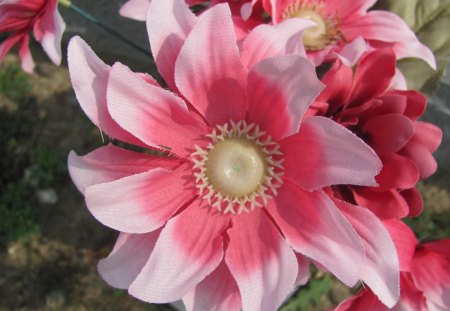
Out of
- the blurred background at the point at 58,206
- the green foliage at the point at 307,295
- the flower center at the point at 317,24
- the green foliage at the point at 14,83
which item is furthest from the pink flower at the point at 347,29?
the green foliage at the point at 14,83

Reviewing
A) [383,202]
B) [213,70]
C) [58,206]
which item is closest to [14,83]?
[58,206]

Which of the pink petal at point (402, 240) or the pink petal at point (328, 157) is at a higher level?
the pink petal at point (328, 157)

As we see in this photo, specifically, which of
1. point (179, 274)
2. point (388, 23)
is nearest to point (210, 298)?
point (179, 274)

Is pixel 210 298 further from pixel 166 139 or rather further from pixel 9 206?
pixel 9 206

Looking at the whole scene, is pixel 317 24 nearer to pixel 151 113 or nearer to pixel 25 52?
pixel 151 113

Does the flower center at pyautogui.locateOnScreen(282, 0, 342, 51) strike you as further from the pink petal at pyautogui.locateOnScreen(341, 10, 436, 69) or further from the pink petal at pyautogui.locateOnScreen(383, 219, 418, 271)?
the pink petal at pyautogui.locateOnScreen(383, 219, 418, 271)

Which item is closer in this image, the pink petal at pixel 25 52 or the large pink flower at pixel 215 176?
the large pink flower at pixel 215 176

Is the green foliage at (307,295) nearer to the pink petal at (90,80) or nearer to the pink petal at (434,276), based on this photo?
the pink petal at (434,276)
